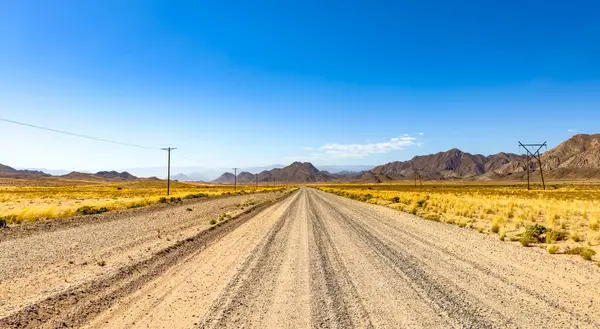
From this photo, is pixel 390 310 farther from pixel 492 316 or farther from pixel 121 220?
pixel 121 220

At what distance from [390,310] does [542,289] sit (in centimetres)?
371

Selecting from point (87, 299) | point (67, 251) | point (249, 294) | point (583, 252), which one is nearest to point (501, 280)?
point (583, 252)

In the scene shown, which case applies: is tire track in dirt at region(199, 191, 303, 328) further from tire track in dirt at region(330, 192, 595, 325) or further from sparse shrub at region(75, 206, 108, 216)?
sparse shrub at region(75, 206, 108, 216)

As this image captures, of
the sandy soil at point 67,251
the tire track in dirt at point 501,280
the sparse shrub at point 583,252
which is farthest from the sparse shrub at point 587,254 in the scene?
the sandy soil at point 67,251

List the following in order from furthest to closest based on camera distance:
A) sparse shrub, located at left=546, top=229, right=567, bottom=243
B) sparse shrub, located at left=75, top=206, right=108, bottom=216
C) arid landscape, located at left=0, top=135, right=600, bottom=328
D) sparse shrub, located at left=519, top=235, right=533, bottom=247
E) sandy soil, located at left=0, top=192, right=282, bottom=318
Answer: sparse shrub, located at left=75, top=206, right=108, bottom=216 < sparse shrub, located at left=546, top=229, right=567, bottom=243 < sparse shrub, located at left=519, top=235, right=533, bottom=247 < sandy soil, located at left=0, top=192, right=282, bottom=318 < arid landscape, located at left=0, top=135, right=600, bottom=328

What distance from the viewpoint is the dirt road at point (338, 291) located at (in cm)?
537

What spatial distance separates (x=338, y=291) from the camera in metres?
6.76

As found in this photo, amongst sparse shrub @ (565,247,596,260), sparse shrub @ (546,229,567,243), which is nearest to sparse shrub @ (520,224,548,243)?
sparse shrub @ (546,229,567,243)

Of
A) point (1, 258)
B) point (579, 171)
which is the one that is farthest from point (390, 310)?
point (579, 171)

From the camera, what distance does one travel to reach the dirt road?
17.6 ft

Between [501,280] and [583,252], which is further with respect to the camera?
[583,252]

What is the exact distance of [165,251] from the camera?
36.9 ft

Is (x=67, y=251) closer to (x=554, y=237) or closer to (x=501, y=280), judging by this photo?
(x=501, y=280)

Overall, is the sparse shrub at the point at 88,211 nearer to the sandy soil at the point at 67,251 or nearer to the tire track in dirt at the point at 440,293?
the sandy soil at the point at 67,251
